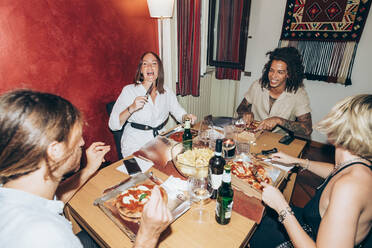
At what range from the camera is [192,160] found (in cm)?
130

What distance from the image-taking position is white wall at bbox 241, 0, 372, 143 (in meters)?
3.16

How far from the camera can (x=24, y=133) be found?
741 mm

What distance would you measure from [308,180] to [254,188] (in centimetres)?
226

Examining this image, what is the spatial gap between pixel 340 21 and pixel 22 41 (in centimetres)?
401

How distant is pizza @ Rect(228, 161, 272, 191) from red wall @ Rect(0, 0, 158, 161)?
1721 mm

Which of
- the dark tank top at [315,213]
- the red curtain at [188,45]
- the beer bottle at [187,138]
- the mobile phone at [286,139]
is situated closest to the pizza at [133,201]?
the beer bottle at [187,138]

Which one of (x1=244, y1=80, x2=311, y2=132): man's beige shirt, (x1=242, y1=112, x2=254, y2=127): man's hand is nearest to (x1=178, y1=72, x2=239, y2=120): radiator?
(x1=244, y1=80, x2=311, y2=132): man's beige shirt

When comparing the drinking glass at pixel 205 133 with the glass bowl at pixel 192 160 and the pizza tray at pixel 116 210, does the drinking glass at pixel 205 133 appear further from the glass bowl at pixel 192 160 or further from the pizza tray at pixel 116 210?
the pizza tray at pixel 116 210

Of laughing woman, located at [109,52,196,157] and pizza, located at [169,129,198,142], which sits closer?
pizza, located at [169,129,198,142]

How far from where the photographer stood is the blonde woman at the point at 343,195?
2.86 feet

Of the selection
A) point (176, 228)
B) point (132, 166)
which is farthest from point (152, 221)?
point (132, 166)

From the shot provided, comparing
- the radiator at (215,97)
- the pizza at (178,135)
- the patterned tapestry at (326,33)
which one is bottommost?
the radiator at (215,97)

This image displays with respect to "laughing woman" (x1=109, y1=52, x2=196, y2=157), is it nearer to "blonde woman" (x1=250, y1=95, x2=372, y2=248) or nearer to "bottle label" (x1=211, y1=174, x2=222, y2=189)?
"bottle label" (x1=211, y1=174, x2=222, y2=189)

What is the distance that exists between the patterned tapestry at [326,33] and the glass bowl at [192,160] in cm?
306
